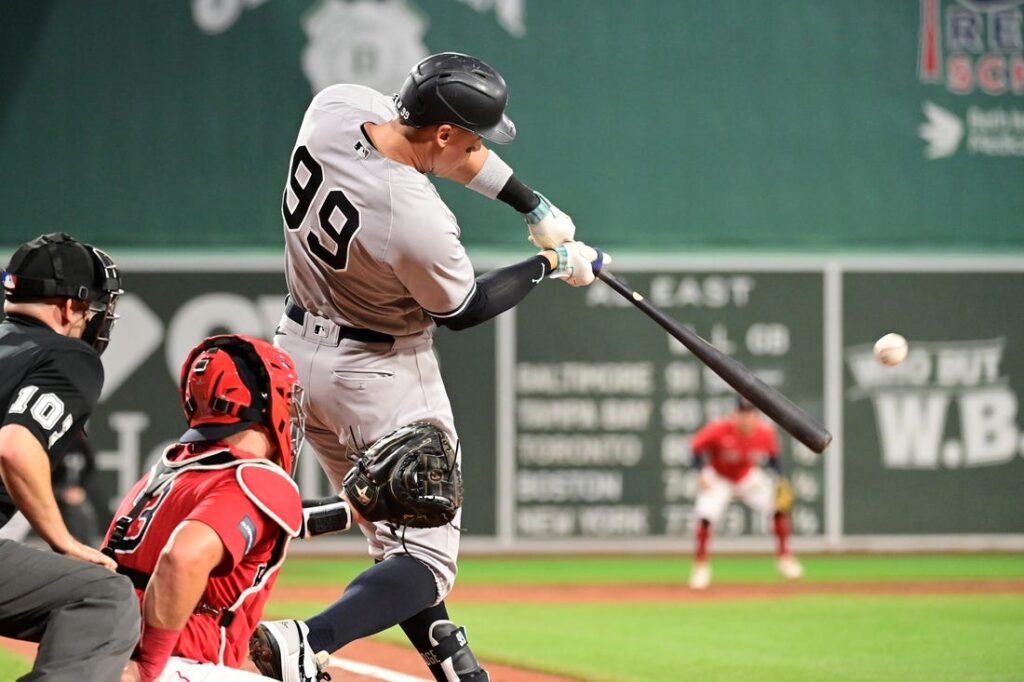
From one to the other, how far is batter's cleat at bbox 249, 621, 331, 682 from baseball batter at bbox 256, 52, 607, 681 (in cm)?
3

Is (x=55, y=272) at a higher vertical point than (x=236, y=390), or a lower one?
higher

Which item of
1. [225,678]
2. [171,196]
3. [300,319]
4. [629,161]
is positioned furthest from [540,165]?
[225,678]

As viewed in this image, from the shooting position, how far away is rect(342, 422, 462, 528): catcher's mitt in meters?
3.83

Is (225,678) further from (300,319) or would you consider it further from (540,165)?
(540,165)

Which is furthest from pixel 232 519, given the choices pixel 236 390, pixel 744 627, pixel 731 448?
pixel 731 448

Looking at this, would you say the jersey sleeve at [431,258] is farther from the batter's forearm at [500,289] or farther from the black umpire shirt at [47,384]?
the black umpire shirt at [47,384]

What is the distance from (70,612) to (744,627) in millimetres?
5553

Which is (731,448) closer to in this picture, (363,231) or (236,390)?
(363,231)

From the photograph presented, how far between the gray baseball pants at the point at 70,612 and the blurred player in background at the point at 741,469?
791cm

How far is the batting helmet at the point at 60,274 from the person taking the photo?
3398mm

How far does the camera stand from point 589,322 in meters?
11.9

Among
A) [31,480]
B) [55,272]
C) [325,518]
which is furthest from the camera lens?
[325,518]

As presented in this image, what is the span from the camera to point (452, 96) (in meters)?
3.89

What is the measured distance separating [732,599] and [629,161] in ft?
15.4
